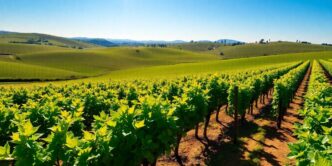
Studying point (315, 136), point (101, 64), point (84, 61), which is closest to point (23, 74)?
point (101, 64)

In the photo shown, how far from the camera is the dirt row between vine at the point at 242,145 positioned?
44.4ft

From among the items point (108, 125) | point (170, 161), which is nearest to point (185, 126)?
point (170, 161)

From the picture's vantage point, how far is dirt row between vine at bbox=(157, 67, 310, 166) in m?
13.5

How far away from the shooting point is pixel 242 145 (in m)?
15.6

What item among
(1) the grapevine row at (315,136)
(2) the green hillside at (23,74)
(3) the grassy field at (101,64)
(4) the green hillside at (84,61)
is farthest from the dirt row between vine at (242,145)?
(4) the green hillside at (84,61)

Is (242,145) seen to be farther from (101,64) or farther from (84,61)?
(84,61)

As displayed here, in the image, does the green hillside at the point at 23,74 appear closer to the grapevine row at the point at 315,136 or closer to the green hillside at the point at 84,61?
the green hillside at the point at 84,61

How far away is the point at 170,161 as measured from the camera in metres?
13.4

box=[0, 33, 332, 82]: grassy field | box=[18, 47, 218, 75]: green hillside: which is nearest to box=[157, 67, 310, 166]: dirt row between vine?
box=[0, 33, 332, 82]: grassy field

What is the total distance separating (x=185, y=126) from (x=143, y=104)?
13.1 ft

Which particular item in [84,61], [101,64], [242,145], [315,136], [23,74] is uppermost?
[315,136]

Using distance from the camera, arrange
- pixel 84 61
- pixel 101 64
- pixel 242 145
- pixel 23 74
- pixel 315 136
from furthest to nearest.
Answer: pixel 84 61 → pixel 101 64 → pixel 23 74 → pixel 242 145 → pixel 315 136

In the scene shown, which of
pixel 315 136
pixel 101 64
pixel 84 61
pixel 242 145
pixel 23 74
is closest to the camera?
pixel 315 136

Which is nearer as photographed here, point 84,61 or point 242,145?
point 242,145
